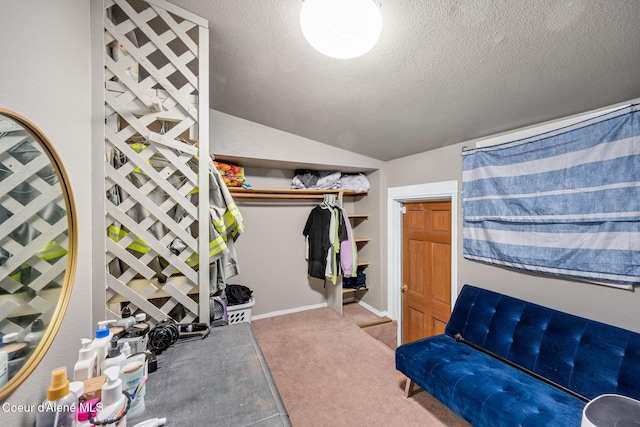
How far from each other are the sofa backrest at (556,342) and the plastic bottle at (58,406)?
2.24 m

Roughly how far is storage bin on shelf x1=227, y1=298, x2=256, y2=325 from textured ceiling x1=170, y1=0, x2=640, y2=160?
73.4 inches

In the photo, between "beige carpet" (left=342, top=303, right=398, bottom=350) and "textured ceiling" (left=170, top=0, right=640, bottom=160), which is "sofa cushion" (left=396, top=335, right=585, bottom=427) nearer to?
"beige carpet" (left=342, top=303, right=398, bottom=350)

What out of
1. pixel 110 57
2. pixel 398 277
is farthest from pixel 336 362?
pixel 110 57

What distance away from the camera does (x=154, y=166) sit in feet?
4.70

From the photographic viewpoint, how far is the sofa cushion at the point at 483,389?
49.5 inches

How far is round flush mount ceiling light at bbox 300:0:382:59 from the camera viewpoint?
3.27 feet

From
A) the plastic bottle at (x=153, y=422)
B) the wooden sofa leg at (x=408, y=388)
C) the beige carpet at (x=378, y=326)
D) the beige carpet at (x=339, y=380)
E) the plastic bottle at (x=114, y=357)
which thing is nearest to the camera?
the plastic bottle at (x=153, y=422)

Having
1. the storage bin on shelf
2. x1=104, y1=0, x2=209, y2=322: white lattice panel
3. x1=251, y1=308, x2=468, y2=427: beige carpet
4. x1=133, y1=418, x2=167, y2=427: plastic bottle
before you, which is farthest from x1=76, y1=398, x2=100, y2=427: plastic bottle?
the storage bin on shelf

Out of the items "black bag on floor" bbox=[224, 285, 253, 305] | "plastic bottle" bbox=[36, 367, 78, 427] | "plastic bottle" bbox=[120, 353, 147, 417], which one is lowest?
"black bag on floor" bbox=[224, 285, 253, 305]

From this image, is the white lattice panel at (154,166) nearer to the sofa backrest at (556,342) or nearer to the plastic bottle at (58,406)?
the plastic bottle at (58,406)

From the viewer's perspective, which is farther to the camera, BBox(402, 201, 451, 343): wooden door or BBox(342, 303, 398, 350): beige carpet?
BBox(342, 303, 398, 350): beige carpet

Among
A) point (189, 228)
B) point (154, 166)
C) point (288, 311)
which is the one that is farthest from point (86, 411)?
point (288, 311)

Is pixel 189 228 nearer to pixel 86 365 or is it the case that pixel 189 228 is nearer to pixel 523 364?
pixel 86 365

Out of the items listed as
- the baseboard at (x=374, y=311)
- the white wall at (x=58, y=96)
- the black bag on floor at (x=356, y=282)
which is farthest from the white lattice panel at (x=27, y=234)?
the baseboard at (x=374, y=311)
